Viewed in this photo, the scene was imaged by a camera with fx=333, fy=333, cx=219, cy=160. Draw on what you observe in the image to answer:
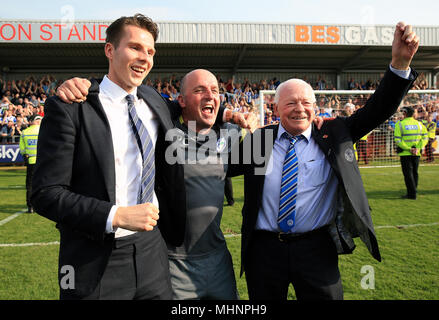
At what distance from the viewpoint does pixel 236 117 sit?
2.38 meters

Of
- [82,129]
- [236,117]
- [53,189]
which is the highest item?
[236,117]

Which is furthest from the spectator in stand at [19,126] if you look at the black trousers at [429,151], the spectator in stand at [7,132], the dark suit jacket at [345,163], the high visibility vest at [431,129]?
the black trousers at [429,151]

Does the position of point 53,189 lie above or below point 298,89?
below

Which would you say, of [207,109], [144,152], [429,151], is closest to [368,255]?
[207,109]

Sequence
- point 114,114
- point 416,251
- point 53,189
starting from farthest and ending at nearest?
point 416,251 → point 114,114 → point 53,189

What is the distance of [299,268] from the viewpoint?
2.03 m

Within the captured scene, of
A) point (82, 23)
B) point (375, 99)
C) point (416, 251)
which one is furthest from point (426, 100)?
point (82, 23)

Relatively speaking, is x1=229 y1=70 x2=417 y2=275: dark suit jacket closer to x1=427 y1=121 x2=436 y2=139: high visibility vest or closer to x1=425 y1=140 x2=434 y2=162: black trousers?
x1=427 y1=121 x2=436 y2=139: high visibility vest

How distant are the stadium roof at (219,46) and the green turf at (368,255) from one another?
45.2ft

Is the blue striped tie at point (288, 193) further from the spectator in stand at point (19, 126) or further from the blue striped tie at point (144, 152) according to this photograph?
the spectator in stand at point (19, 126)

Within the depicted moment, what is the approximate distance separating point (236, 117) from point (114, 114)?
98 cm

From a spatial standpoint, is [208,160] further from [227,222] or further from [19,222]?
[19,222]

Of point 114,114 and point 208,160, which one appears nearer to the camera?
point 114,114

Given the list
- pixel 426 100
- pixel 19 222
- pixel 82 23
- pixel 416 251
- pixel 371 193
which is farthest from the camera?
pixel 82 23
